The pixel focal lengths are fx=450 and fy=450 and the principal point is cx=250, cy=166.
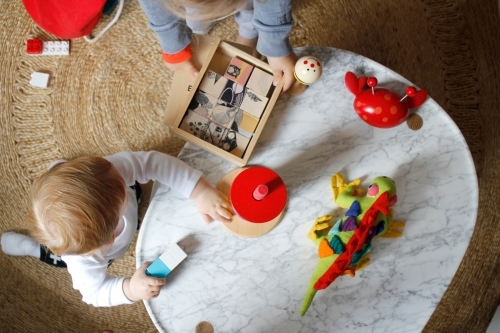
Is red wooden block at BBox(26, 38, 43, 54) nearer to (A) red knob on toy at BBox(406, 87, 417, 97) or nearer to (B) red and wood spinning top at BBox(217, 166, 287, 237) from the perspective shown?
(B) red and wood spinning top at BBox(217, 166, 287, 237)

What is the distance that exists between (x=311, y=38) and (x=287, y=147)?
483 millimetres

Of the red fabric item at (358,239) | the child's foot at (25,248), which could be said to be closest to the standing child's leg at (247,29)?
the red fabric item at (358,239)

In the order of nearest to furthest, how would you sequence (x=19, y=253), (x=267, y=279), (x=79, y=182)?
(x=79, y=182), (x=267, y=279), (x=19, y=253)

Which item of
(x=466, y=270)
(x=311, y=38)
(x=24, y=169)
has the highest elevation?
(x=311, y=38)

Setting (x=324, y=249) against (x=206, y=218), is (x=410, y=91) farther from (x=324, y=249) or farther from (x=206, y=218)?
(x=206, y=218)

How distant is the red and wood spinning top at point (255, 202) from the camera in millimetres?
819

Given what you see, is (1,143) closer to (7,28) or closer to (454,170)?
(7,28)

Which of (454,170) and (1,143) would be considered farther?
(1,143)

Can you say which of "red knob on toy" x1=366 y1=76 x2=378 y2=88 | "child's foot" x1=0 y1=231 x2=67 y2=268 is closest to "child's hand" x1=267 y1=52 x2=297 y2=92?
"red knob on toy" x1=366 y1=76 x2=378 y2=88

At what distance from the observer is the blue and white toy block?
0.81 m

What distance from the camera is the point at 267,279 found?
834 mm

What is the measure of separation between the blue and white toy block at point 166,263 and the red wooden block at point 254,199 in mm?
128

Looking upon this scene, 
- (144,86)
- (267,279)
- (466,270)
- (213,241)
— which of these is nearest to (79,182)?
(213,241)

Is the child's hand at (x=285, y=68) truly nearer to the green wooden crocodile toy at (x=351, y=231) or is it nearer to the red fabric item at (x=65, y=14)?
the green wooden crocodile toy at (x=351, y=231)
